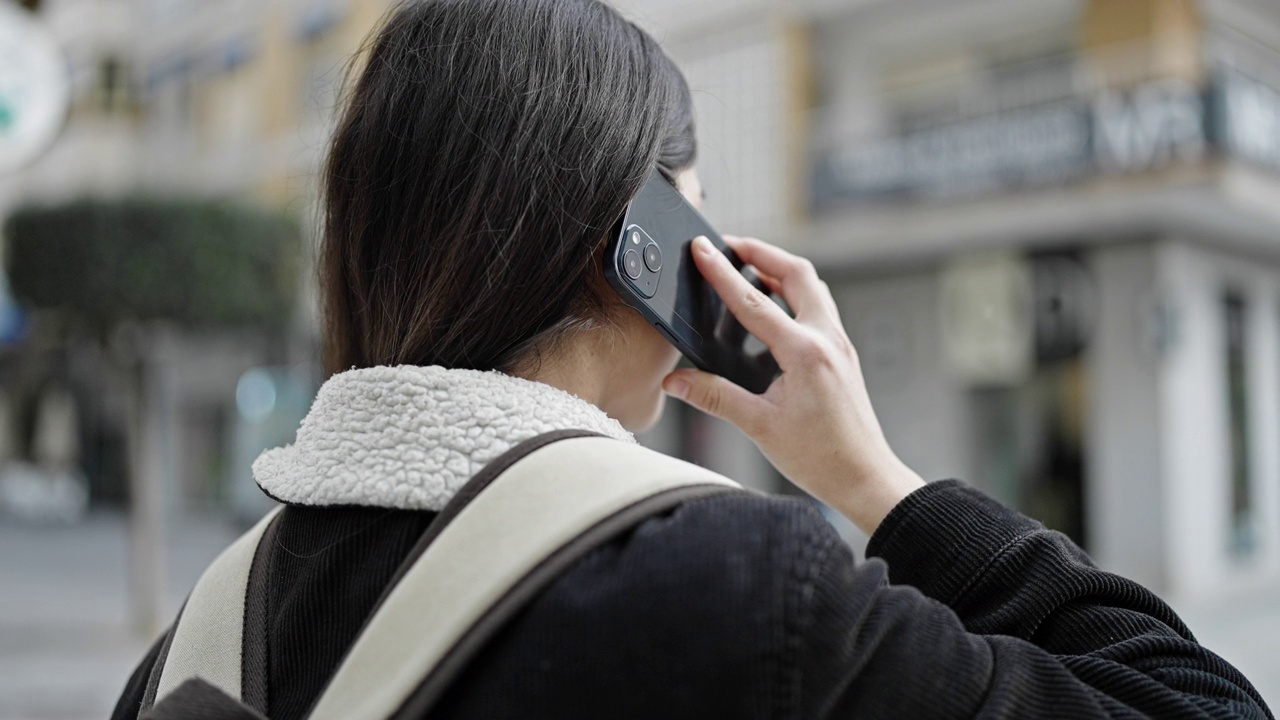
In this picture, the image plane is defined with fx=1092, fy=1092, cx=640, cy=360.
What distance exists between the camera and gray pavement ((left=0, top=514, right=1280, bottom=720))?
5.72 m

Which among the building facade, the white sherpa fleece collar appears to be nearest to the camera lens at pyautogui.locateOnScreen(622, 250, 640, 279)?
the white sherpa fleece collar

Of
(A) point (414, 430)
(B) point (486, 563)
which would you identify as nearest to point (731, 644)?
(B) point (486, 563)

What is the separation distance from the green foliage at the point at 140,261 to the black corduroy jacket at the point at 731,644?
7346 mm

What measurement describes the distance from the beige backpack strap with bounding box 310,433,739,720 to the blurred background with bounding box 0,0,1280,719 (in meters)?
5.54

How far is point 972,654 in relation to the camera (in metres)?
0.70

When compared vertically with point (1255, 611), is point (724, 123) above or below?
above

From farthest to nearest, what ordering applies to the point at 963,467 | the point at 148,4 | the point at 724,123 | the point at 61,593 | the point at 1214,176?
the point at 148,4 → the point at 724,123 → the point at 963,467 → the point at 61,593 → the point at 1214,176

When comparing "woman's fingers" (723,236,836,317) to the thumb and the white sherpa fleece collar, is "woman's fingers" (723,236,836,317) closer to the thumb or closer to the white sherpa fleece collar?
the thumb

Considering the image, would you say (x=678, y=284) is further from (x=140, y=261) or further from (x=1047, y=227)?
(x=1047, y=227)

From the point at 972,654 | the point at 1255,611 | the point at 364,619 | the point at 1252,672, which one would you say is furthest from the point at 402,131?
the point at 1255,611

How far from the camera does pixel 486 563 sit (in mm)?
668

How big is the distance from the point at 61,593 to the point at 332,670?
1099 cm

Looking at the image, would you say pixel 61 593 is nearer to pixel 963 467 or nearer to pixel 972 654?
pixel 963 467

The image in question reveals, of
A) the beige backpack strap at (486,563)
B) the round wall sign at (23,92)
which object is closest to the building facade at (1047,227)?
the round wall sign at (23,92)
